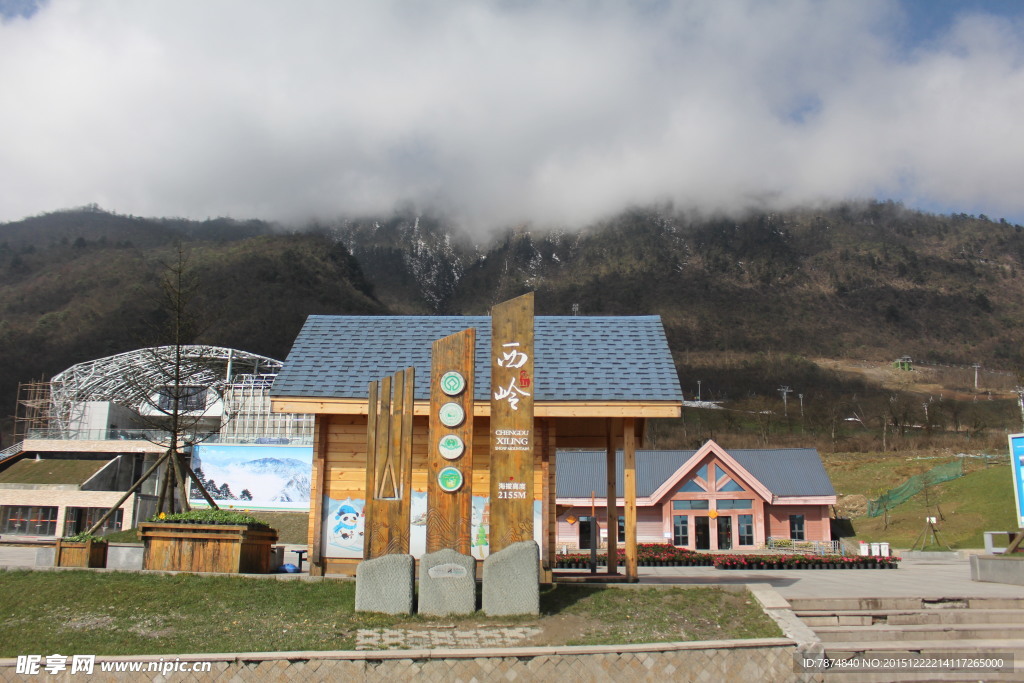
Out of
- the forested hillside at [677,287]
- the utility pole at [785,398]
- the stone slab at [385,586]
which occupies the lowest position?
the stone slab at [385,586]

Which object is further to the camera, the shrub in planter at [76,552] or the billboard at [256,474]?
the billboard at [256,474]

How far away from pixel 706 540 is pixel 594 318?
81.6ft

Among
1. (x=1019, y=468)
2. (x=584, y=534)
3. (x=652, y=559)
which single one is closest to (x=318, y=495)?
(x=652, y=559)

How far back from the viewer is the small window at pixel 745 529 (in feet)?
121

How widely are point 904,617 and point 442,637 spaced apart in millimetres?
6606

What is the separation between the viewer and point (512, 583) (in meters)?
10.5

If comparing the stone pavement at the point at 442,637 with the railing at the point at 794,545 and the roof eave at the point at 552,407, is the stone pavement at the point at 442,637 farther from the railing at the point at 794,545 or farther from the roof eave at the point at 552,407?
the railing at the point at 794,545

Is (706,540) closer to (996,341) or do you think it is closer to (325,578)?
(325,578)

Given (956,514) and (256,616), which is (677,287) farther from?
(256,616)

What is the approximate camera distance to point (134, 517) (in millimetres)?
38812

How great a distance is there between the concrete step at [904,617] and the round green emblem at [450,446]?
530cm

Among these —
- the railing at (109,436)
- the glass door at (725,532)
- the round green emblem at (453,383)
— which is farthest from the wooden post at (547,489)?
the railing at (109,436)

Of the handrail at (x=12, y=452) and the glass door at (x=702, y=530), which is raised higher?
the handrail at (x=12, y=452)

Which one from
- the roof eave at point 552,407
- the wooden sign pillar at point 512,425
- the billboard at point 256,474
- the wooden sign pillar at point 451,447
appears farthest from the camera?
the billboard at point 256,474
